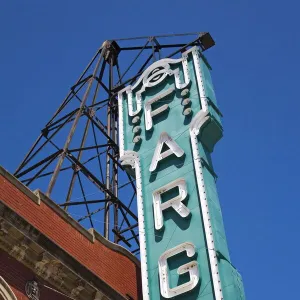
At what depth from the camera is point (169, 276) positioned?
1370 cm

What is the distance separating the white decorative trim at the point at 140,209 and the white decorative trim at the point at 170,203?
44cm

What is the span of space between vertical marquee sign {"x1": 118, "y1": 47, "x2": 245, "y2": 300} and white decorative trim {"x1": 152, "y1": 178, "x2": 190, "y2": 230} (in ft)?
0.08

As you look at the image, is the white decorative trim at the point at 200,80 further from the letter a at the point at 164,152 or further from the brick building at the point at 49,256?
the brick building at the point at 49,256

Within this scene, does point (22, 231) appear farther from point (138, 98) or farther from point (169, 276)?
point (138, 98)

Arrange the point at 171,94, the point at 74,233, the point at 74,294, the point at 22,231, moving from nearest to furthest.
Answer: the point at 22,231
the point at 74,294
the point at 74,233
the point at 171,94

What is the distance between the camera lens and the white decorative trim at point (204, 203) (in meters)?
12.8

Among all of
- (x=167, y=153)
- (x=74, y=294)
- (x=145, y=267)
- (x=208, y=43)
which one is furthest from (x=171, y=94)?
(x=74, y=294)

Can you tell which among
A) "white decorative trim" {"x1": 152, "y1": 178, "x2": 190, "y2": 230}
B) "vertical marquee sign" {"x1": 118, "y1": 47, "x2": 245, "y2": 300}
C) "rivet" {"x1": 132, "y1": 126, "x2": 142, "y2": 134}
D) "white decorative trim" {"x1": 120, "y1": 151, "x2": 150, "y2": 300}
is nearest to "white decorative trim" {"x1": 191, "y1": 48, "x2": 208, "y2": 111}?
"vertical marquee sign" {"x1": 118, "y1": 47, "x2": 245, "y2": 300}

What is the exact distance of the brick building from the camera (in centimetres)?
1268

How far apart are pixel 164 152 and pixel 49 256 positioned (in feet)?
15.0

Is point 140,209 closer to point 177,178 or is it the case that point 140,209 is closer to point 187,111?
point 177,178

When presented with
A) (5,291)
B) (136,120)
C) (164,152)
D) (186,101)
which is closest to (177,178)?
(164,152)

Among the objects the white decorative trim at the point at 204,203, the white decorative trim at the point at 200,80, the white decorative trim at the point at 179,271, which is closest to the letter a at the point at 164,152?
the white decorative trim at the point at 204,203

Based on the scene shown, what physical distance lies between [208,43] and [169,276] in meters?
10.3
